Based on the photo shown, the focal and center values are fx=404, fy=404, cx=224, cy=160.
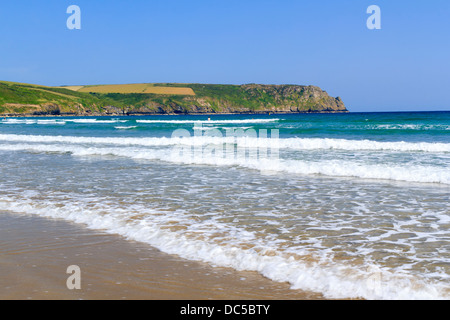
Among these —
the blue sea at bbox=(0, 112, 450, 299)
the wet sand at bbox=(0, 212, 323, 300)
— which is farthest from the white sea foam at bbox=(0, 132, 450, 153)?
the wet sand at bbox=(0, 212, 323, 300)

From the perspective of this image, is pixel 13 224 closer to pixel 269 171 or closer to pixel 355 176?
pixel 269 171

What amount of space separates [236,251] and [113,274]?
60.9 inches

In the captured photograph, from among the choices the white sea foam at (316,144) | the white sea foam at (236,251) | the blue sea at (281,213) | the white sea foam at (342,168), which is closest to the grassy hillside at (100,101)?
the white sea foam at (316,144)

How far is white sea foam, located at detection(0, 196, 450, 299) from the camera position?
13.1 feet

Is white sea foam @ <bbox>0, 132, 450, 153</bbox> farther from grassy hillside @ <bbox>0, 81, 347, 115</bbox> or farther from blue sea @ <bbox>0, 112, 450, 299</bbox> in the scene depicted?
grassy hillside @ <bbox>0, 81, 347, 115</bbox>

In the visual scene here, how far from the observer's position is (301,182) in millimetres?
10672

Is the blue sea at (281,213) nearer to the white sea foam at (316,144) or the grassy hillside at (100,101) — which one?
the white sea foam at (316,144)

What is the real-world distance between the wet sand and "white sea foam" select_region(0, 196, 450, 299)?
21 cm

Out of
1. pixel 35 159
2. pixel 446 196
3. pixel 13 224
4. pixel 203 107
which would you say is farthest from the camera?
pixel 203 107

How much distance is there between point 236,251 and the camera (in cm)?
516

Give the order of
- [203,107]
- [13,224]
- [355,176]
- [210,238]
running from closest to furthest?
[210,238]
[13,224]
[355,176]
[203,107]
